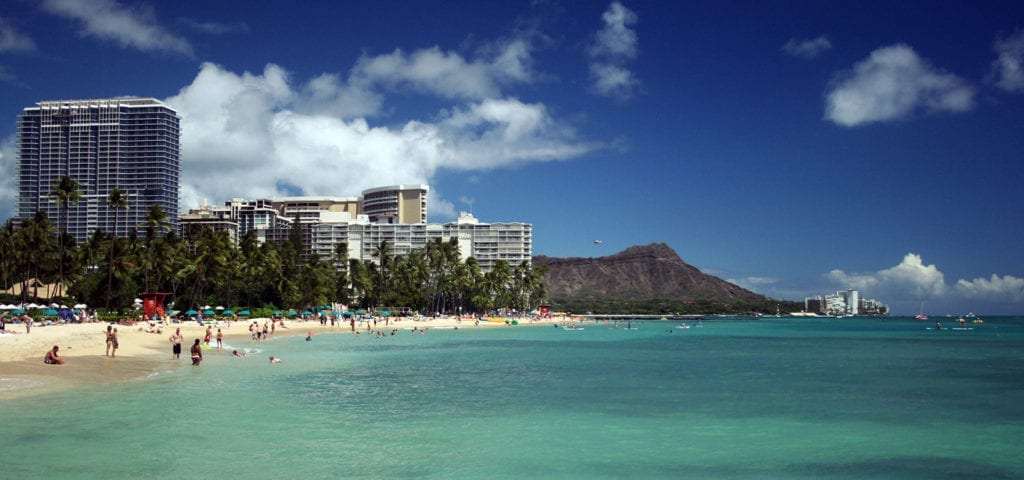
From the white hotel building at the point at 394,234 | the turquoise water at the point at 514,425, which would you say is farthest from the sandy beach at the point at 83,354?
the white hotel building at the point at 394,234

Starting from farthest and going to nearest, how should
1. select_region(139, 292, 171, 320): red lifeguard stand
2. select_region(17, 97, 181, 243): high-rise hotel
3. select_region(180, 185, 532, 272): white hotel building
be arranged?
select_region(17, 97, 181, 243): high-rise hotel < select_region(180, 185, 532, 272): white hotel building < select_region(139, 292, 171, 320): red lifeguard stand

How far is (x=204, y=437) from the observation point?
54.2ft

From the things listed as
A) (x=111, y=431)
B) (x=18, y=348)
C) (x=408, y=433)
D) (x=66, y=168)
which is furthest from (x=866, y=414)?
(x=66, y=168)

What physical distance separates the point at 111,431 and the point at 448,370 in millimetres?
18599

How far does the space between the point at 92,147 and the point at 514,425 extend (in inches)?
7823

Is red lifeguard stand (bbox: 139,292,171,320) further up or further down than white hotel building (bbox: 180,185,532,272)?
further down

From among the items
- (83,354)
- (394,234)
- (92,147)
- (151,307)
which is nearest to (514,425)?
(83,354)

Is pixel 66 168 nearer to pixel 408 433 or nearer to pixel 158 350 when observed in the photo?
pixel 158 350

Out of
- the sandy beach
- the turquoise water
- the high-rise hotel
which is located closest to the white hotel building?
the high-rise hotel

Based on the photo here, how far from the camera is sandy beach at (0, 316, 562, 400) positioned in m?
24.6

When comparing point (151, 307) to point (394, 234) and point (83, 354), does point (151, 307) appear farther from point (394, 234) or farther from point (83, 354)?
point (394, 234)

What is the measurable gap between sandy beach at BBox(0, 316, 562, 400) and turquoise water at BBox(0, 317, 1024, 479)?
4.85 ft

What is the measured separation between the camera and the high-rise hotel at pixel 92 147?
184 meters

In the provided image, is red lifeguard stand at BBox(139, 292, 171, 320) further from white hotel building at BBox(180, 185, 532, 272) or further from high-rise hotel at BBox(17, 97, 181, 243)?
high-rise hotel at BBox(17, 97, 181, 243)
